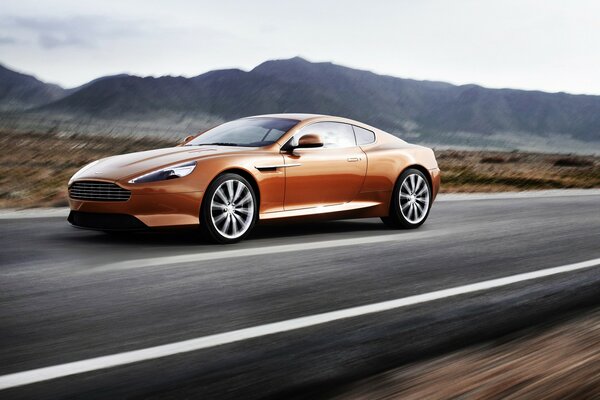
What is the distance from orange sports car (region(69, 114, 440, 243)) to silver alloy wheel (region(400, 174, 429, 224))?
0.01 m

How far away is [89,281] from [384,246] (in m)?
3.36

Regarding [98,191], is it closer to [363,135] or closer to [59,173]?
[363,135]

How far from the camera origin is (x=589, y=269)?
→ 7.27 meters

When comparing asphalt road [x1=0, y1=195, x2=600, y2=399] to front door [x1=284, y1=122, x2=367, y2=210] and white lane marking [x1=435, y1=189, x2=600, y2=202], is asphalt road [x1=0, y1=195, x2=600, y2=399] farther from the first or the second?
white lane marking [x1=435, y1=189, x2=600, y2=202]

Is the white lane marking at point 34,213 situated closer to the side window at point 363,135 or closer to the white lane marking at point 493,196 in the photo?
the side window at point 363,135

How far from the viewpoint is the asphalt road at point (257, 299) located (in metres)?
3.99

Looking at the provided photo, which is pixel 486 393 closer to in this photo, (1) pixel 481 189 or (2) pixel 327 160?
(2) pixel 327 160

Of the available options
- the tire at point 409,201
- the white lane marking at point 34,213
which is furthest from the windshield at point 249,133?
the white lane marking at point 34,213

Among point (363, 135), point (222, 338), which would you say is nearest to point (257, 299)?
point (222, 338)

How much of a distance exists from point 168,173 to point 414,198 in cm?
352

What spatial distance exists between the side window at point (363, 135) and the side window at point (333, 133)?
0.25ft

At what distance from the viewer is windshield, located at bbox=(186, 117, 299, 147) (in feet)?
30.2

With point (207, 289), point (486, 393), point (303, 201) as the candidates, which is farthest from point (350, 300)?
point (303, 201)

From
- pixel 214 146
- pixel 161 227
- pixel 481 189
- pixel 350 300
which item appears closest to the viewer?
pixel 350 300
